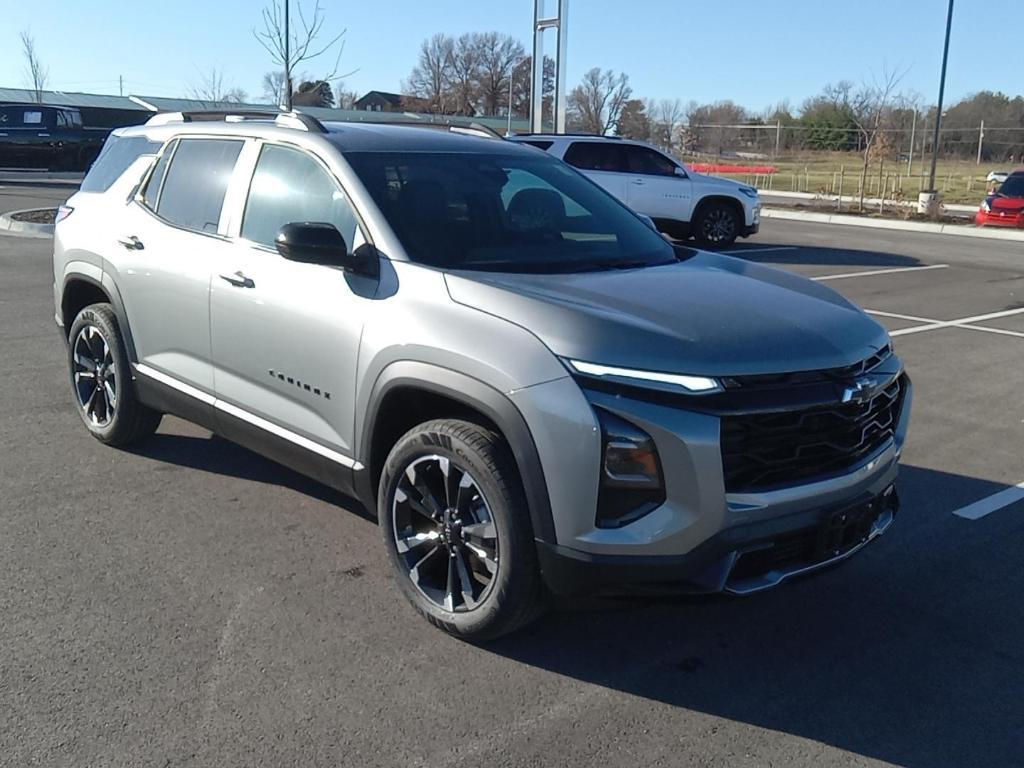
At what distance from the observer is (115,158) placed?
5.89 m

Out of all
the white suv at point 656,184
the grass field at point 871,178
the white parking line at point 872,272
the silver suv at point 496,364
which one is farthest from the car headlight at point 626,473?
the grass field at point 871,178

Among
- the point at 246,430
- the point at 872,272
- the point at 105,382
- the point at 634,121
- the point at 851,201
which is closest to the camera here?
the point at 246,430

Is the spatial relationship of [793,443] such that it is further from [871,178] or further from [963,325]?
[871,178]

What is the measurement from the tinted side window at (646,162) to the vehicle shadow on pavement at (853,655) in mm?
13263

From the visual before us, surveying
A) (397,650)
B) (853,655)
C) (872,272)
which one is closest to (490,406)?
Answer: (397,650)

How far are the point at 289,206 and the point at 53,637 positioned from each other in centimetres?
203

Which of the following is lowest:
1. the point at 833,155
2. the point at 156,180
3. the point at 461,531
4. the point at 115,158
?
the point at 461,531

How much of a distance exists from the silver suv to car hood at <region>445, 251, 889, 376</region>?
1 cm

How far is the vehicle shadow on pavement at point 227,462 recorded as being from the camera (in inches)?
202

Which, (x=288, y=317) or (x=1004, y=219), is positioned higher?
(x=288, y=317)

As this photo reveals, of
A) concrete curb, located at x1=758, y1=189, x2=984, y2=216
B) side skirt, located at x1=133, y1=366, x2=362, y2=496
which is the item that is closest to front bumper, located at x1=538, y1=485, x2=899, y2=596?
side skirt, located at x1=133, y1=366, x2=362, y2=496

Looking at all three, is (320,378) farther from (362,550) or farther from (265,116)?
(265,116)

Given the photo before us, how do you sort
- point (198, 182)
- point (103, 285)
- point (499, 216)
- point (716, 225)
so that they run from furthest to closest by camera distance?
point (716, 225), point (103, 285), point (198, 182), point (499, 216)

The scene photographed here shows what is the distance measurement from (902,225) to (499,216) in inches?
913
